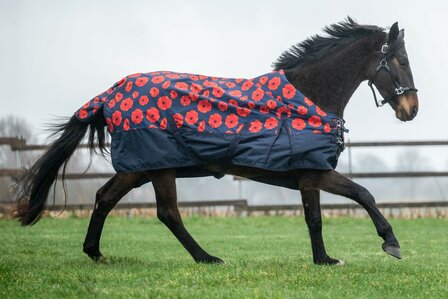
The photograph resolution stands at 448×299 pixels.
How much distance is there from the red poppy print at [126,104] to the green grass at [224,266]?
1.52 metres

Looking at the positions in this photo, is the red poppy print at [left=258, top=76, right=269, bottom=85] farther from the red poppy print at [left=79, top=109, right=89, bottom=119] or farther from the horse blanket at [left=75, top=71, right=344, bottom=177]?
the red poppy print at [left=79, top=109, right=89, bottom=119]

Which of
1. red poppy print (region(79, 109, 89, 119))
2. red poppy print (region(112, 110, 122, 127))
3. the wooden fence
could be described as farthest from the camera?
the wooden fence

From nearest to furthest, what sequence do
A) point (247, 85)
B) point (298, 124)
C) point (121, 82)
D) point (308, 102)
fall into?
1. point (298, 124)
2. point (308, 102)
3. point (247, 85)
4. point (121, 82)

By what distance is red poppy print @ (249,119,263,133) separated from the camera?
7738 mm

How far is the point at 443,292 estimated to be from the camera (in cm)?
612

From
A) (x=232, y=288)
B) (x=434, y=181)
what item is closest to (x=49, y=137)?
(x=232, y=288)

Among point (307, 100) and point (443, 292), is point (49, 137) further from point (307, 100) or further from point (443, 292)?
point (443, 292)

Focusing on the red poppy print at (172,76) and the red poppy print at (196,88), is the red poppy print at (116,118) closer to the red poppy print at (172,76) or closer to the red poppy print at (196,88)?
the red poppy print at (172,76)

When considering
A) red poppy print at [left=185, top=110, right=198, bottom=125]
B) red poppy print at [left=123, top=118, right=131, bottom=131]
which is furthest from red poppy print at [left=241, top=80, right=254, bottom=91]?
red poppy print at [left=123, top=118, right=131, bottom=131]

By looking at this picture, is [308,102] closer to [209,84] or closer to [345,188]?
[345,188]

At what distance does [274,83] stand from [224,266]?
179 cm

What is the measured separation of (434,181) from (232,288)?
1294 centimetres

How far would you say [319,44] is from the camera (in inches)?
327

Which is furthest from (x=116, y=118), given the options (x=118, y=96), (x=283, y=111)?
(x=283, y=111)
